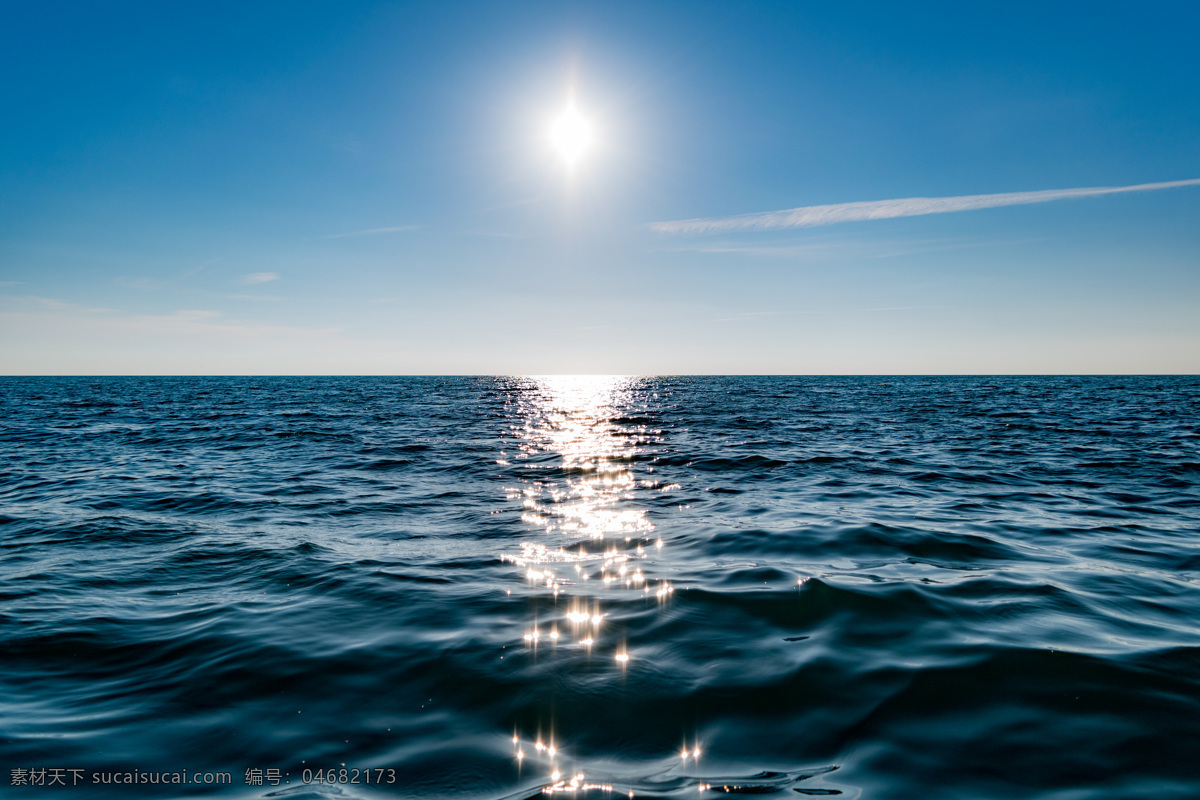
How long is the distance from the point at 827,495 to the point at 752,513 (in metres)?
2.21

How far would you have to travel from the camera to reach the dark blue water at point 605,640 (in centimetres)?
323

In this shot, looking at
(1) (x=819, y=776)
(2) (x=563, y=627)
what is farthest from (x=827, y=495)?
(1) (x=819, y=776)

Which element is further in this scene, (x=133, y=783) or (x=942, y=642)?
(x=942, y=642)

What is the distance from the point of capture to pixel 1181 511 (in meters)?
9.45

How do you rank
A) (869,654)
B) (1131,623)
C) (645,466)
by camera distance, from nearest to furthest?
(869,654), (1131,623), (645,466)

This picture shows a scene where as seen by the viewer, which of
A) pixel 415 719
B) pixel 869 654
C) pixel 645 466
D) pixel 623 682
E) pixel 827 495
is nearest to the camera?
pixel 415 719

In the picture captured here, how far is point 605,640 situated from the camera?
4902mm

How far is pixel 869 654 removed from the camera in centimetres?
454

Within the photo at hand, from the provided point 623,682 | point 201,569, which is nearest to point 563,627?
point 623,682

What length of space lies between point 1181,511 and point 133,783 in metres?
13.6

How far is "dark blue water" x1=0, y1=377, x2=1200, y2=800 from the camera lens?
3230 mm

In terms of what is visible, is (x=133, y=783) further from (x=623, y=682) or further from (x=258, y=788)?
(x=623, y=682)

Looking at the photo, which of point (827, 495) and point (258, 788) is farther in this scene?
point (827, 495)

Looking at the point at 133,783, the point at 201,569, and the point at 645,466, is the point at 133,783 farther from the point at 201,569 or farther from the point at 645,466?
the point at 645,466
